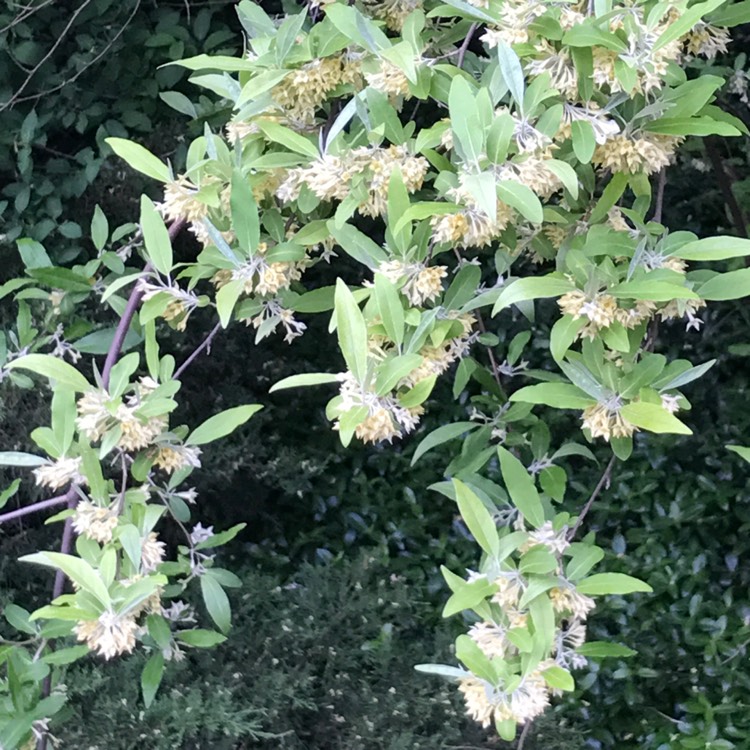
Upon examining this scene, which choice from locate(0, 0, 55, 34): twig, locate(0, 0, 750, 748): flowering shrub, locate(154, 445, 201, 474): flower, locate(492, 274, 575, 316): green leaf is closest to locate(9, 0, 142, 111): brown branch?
locate(0, 0, 55, 34): twig

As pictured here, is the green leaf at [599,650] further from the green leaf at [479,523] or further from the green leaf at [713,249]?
the green leaf at [713,249]

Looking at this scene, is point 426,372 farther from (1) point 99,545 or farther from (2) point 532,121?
(1) point 99,545

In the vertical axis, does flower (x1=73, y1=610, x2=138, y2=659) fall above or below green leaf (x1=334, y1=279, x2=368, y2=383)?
below

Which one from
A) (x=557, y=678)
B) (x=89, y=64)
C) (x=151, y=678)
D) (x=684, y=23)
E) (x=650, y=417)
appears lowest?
(x=151, y=678)

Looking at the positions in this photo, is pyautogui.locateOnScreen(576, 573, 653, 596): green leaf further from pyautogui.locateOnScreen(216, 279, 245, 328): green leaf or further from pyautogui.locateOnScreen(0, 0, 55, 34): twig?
pyautogui.locateOnScreen(0, 0, 55, 34): twig

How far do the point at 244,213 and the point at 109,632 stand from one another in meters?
0.43

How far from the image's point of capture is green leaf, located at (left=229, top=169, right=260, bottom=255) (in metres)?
0.82

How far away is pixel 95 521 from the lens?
2.92ft

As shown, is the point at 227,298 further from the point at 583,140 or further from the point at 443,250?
the point at 583,140

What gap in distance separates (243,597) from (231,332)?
61 centimetres

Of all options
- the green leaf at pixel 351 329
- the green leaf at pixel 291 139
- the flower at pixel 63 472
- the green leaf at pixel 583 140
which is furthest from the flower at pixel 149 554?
the green leaf at pixel 583 140

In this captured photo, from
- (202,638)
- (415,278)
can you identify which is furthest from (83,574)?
(415,278)

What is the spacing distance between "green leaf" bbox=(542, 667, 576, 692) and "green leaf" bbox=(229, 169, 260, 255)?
1.64ft

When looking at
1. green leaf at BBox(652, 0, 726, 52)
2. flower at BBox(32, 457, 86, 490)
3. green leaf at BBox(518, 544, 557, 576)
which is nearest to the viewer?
green leaf at BBox(652, 0, 726, 52)
